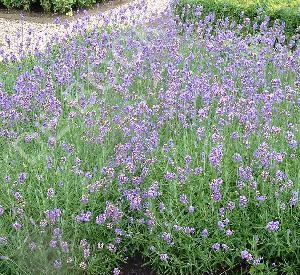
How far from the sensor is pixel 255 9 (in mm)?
7879

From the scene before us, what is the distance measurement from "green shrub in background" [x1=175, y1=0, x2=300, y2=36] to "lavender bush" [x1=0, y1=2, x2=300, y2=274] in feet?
9.05

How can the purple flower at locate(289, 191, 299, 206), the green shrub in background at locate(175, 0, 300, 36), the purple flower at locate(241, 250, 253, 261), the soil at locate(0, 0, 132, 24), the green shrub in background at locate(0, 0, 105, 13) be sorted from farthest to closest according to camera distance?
the green shrub in background at locate(0, 0, 105, 13), the soil at locate(0, 0, 132, 24), the green shrub in background at locate(175, 0, 300, 36), the purple flower at locate(289, 191, 299, 206), the purple flower at locate(241, 250, 253, 261)

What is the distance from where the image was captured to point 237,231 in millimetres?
3467

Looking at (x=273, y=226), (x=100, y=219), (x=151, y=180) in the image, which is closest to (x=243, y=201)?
(x=273, y=226)

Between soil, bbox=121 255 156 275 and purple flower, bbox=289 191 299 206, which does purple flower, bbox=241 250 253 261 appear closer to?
purple flower, bbox=289 191 299 206

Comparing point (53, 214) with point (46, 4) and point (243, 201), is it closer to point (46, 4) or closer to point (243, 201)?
point (243, 201)

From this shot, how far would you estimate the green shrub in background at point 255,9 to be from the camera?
300 inches

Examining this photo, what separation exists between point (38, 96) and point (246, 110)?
1647mm

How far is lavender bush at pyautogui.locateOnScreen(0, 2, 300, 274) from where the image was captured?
11.1 feet

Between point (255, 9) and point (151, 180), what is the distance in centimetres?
475

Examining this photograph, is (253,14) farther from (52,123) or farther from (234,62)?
(52,123)

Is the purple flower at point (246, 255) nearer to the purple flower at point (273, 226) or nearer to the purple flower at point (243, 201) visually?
the purple flower at point (273, 226)

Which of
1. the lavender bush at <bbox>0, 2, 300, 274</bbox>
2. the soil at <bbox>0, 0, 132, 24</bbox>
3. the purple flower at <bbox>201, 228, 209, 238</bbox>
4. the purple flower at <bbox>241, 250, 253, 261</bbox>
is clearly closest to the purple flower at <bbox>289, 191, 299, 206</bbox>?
the lavender bush at <bbox>0, 2, 300, 274</bbox>

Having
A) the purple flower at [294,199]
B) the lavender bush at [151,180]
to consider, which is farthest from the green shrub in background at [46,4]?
the purple flower at [294,199]
